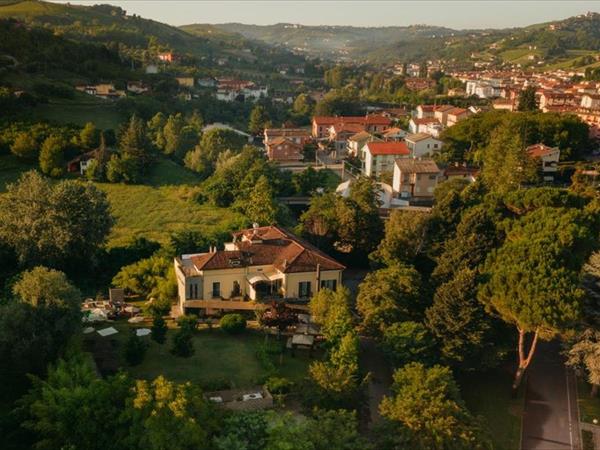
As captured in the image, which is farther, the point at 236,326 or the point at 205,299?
the point at 205,299

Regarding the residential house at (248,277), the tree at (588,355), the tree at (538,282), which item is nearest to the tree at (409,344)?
the tree at (538,282)

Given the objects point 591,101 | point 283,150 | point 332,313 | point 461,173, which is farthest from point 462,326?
point 591,101

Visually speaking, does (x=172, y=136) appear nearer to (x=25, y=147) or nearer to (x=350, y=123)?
(x=25, y=147)

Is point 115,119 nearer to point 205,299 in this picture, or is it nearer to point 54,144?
point 54,144

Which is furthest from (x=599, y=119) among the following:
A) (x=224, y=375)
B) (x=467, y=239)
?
(x=224, y=375)

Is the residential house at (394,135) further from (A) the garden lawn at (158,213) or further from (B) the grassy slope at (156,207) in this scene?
(A) the garden lawn at (158,213)

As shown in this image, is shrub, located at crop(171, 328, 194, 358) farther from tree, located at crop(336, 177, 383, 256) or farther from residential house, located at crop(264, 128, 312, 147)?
residential house, located at crop(264, 128, 312, 147)
